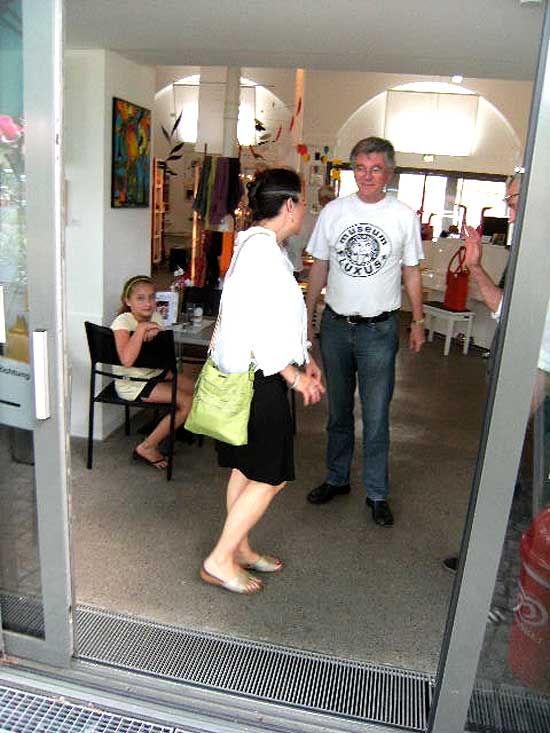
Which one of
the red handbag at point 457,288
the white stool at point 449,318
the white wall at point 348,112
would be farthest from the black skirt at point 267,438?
the white wall at point 348,112

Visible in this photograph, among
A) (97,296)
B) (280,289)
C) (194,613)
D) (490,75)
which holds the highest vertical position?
(490,75)

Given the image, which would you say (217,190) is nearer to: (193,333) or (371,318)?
(193,333)

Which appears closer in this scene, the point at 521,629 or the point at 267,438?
the point at 521,629

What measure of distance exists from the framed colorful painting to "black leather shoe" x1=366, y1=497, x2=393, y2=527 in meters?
2.28

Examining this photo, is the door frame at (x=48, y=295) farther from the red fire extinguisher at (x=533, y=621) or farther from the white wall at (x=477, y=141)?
the white wall at (x=477, y=141)

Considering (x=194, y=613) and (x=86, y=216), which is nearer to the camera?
(x=194, y=613)

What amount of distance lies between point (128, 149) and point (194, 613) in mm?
2737

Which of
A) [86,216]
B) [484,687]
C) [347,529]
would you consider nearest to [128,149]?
[86,216]

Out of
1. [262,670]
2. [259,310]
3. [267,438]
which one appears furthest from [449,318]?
[262,670]

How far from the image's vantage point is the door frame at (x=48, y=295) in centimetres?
174

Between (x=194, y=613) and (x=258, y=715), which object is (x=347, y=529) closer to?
(x=194, y=613)

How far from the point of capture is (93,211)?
3.85 metres

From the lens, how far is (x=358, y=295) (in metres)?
3.11

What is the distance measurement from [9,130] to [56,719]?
5.61ft
